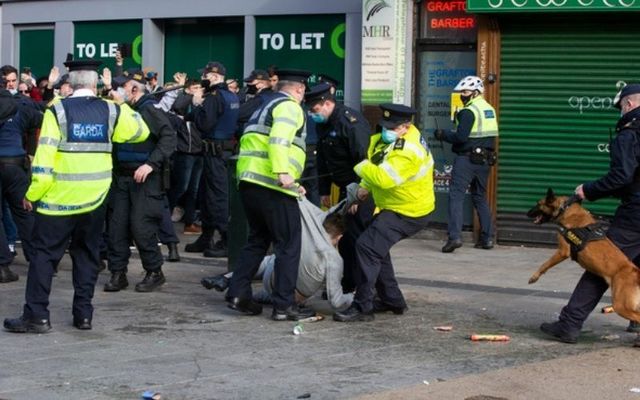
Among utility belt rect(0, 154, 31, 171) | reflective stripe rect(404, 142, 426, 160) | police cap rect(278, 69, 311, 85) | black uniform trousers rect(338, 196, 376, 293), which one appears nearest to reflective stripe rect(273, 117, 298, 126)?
police cap rect(278, 69, 311, 85)

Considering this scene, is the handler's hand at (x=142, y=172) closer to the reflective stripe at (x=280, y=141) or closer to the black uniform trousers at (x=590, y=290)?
the reflective stripe at (x=280, y=141)

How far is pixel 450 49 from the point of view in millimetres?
15461

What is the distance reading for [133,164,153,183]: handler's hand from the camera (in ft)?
36.5

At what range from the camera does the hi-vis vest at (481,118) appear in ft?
47.0

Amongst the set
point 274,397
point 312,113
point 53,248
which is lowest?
point 274,397

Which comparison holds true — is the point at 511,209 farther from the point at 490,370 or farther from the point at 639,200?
the point at 490,370

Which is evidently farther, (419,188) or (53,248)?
(419,188)

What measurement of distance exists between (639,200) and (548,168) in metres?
5.79

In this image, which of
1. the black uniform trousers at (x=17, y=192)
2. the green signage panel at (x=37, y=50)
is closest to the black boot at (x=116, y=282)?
the black uniform trousers at (x=17, y=192)

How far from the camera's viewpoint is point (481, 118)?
14367mm

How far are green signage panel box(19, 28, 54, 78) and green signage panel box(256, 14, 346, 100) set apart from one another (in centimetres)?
406

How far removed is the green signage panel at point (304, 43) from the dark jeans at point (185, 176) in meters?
1.92

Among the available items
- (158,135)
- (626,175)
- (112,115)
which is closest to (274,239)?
(112,115)

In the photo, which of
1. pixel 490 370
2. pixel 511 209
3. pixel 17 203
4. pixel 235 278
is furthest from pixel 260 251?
pixel 511 209
